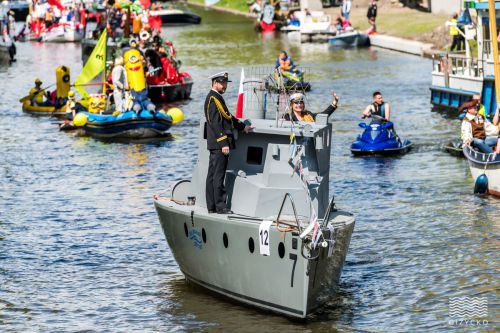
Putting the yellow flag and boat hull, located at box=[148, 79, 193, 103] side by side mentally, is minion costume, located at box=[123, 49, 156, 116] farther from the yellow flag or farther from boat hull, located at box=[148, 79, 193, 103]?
boat hull, located at box=[148, 79, 193, 103]

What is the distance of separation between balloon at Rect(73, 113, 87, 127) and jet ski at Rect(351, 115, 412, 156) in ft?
35.1

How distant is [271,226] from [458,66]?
94.7 feet

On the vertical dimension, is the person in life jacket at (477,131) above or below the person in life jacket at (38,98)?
above

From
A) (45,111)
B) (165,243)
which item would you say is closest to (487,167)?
(165,243)

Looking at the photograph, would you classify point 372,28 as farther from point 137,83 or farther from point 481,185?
point 481,185

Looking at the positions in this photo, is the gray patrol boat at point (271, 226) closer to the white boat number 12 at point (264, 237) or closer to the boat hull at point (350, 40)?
the white boat number 12 at point (264, 237)

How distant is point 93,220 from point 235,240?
960 cm

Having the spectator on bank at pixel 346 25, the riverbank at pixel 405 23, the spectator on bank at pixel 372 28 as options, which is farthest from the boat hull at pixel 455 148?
the spectator on bank at pixel 346 25

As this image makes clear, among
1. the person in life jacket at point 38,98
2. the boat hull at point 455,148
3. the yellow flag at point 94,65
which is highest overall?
the yellow flag at point 94,65

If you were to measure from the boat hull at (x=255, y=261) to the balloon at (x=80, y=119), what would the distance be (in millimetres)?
20992

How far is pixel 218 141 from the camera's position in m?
19.7

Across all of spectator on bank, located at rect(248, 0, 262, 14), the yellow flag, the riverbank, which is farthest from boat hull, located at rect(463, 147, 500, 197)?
spectator on bank, located at rect(248, 0, 262, 14)

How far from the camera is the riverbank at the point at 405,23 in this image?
6644 centimetres

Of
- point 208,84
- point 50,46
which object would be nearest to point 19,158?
point 208,84
